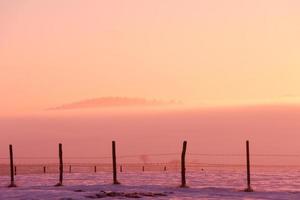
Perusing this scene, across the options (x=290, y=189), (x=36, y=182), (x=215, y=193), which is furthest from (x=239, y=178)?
(x=36, y=182)

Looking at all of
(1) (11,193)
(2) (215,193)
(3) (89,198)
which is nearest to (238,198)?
(2) (215,193)

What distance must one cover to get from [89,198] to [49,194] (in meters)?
2.16

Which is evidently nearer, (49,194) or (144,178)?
(49,194)

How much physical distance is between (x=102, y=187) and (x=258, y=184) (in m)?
9.77

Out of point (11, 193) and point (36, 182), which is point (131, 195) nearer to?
point (11, 193)

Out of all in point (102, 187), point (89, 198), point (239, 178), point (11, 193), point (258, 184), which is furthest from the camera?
point (239, 178)

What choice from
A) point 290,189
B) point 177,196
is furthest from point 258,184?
point 177,196

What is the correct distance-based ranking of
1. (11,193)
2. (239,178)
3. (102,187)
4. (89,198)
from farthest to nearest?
(239,178) → (102,187) → (11,193) → (89,198)

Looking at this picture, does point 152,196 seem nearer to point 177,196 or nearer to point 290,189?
point 177,196

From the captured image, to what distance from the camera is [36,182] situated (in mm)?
39156

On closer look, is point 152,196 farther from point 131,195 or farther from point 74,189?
point 74,189

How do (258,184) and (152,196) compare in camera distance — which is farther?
(258,184)

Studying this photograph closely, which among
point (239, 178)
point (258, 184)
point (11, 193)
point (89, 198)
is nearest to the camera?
point (89, 198)

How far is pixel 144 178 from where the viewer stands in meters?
41.9
